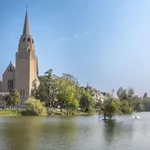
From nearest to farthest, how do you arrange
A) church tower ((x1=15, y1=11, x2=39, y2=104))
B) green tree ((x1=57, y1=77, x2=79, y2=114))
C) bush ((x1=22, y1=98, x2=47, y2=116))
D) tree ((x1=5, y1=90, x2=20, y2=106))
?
bush ((x1=22, y1=98, x2=47, y2=116)), green tree ((x1=57, y1=77, x2=79, y2=114)), tree ((x1=5, y1=90, x2=20, y2=106)), church tower ((x1=15, y1=11, x2=39, y2=104))

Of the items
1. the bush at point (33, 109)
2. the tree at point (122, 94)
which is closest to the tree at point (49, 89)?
the bush at point (33, 109)

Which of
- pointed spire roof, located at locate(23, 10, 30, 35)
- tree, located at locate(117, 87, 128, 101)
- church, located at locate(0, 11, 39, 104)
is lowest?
tree, located at locate(117, 87, 128, 101)

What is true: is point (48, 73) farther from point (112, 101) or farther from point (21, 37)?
point (112, 101)

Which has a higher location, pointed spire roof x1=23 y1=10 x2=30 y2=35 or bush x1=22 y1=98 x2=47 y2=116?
pointed spire roof x1=23 y1=10 x2=30 y2=35

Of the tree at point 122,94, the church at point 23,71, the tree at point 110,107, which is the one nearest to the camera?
the tree at point 110,107

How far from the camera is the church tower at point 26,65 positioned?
494 ft

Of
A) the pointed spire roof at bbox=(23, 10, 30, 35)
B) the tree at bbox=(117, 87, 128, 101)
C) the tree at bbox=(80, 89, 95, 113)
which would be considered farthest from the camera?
the tree at bbox=(117, 87, 128, 101)

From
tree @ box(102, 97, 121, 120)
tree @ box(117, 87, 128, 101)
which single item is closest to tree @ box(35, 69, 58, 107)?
tree @ box(117, 87, 128, 101)

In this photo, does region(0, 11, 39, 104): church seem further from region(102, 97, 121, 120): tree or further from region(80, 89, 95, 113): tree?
region(102, 97, 121, 120): tree

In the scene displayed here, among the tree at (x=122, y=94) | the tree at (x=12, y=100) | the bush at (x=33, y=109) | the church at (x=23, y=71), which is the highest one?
the church at (x=23, y=71)

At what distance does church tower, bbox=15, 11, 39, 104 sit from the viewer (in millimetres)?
150625

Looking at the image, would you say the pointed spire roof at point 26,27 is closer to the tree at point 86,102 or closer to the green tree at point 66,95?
the green tree at point 66,95

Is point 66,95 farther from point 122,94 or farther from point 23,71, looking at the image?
point 122,94

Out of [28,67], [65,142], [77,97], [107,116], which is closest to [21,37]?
[28,67]
